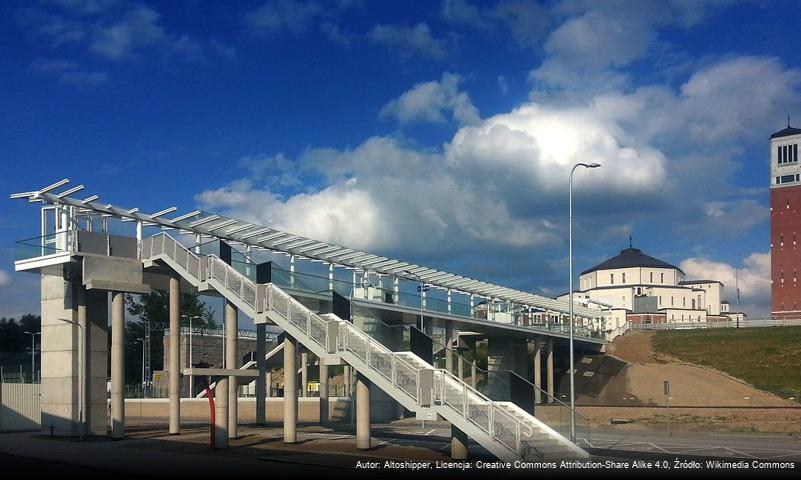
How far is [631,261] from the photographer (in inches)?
5600

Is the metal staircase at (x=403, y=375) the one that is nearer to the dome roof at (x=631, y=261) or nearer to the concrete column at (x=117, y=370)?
the concrete column at (x=117, y=370)

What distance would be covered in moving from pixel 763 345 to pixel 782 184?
3891 cm

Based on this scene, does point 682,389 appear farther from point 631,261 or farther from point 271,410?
point 631,261

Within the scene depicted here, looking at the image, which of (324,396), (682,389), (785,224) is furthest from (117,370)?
(785,224)

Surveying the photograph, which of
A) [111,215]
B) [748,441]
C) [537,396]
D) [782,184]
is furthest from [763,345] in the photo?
[111,215]

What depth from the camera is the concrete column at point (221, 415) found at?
31.6 metres

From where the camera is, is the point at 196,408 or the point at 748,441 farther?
the point at 196,408

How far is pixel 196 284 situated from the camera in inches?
1481

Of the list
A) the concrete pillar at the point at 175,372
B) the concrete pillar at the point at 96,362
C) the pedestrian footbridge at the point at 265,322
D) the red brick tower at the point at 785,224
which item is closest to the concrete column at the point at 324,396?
the pedestrian footbridge at the point at 265,322

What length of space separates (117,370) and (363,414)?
15.8 m

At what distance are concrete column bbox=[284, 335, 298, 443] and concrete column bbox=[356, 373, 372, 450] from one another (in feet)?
15.1

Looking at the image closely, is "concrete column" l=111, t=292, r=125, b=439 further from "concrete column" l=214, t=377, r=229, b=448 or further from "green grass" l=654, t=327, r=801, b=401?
"green grass" l=654, t=327, r=801, b=401

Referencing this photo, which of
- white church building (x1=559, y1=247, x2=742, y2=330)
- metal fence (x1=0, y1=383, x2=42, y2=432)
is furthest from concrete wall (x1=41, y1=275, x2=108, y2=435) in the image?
white church building (x1=559, y1=247, x2=742, y2=330)

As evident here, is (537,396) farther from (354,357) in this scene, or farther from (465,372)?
(354,357)
